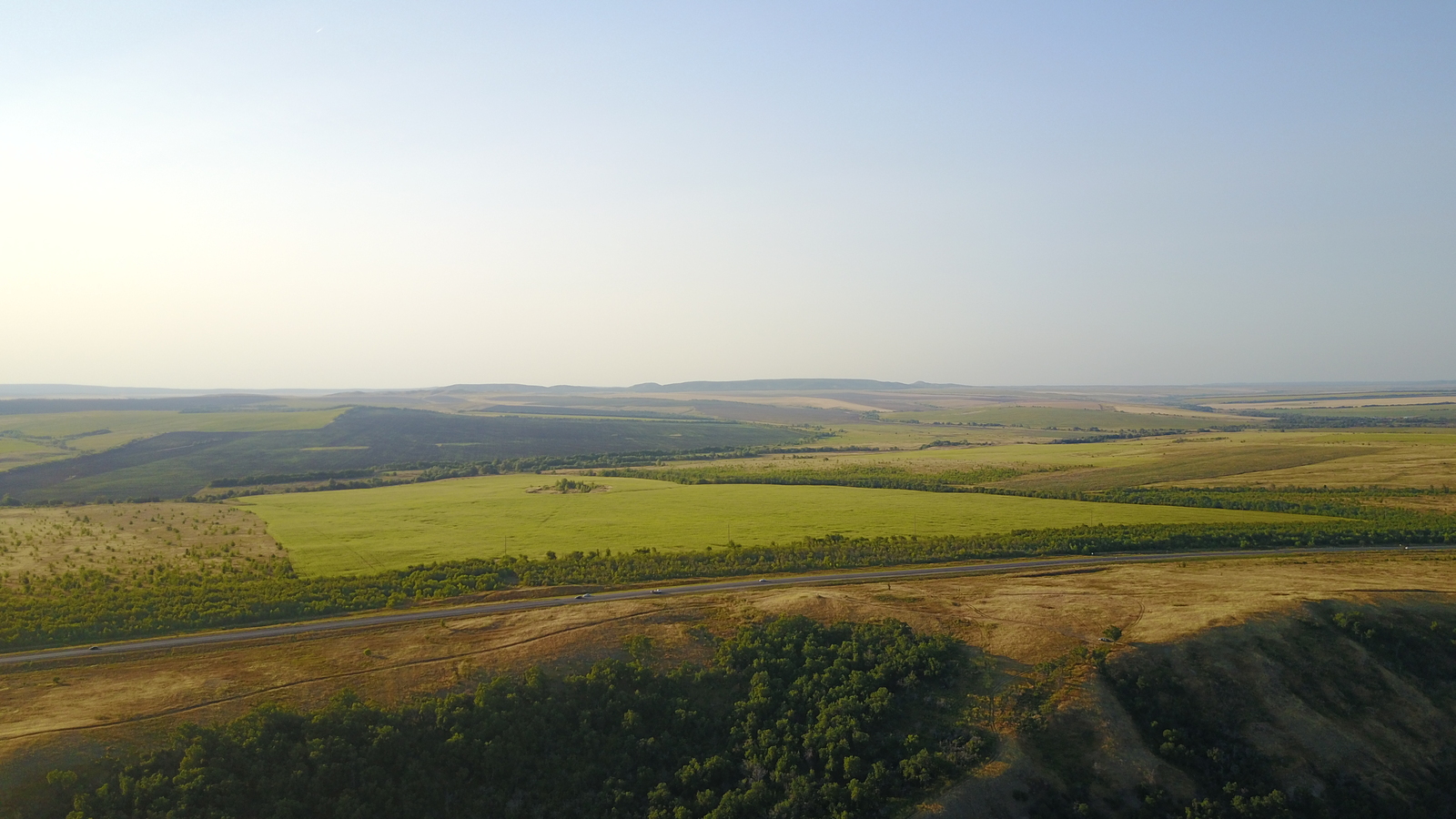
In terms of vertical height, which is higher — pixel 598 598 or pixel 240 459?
pixel 240 459

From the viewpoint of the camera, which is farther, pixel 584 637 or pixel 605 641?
pixel 584 637

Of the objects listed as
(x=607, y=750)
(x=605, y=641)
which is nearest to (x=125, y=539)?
(x=605, y=641)

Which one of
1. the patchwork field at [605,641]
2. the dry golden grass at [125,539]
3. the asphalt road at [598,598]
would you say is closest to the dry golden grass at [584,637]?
the patchwork field at [605,641]

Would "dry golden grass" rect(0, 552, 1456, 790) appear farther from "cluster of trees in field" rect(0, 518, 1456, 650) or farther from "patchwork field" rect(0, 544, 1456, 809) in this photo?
"cluster of trees in field" rect(0, 518, 1456, 650)

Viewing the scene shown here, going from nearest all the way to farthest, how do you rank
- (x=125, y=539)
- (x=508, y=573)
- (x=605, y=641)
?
(x=605, y=641) → (x=508, y=573) → (x=125, y=539)

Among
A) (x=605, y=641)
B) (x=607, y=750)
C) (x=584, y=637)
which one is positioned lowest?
(x=607, y=750)

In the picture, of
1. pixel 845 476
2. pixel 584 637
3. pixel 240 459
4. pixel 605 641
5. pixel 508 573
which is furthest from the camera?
pixel 240 459

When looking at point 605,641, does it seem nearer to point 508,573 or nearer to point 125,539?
point 508,573
